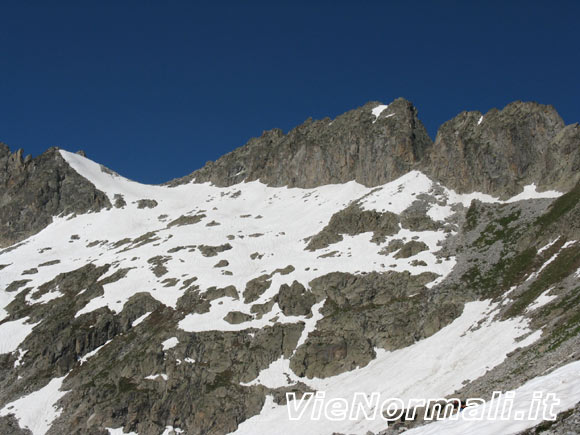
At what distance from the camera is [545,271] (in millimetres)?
54219

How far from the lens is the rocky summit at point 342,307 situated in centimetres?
4441

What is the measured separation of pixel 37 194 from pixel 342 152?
4140 inches

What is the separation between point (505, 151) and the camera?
315 feet

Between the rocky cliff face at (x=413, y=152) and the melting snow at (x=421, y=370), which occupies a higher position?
the rocky cliff face at (x=413, y=152)

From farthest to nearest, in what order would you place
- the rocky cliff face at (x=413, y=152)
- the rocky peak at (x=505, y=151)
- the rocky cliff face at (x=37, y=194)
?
1. the rocky cliff face at (x=37, y=194)
2. the rocky cliff face at (x=413, y=152)
3. the rocky peak at (x=505, y=151)

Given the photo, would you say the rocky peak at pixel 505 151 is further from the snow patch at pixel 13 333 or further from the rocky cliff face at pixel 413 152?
the snow patch at pixel 13 333

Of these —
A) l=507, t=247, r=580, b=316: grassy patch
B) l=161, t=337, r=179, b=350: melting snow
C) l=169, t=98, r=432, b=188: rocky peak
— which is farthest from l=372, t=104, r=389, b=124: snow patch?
l=161, t=337, r=179, b=350: melting snow

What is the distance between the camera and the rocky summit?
44.4 meters

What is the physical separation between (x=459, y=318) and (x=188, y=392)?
32.6 meters

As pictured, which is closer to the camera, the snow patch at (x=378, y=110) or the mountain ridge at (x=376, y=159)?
the mountain ridge at (x=376, y=159)

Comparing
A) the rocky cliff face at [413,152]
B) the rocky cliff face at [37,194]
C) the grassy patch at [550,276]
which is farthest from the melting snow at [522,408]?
the rocky cliff face at [37,194]

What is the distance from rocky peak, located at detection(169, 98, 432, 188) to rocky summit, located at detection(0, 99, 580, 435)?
3.29 feet

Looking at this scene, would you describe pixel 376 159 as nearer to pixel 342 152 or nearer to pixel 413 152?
pixel 413 152

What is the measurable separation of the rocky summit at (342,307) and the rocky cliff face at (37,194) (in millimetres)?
34746
